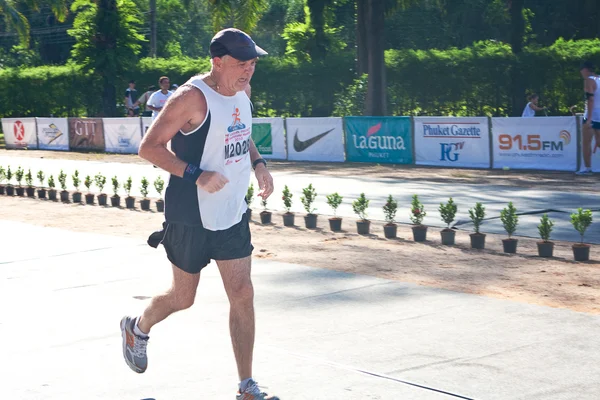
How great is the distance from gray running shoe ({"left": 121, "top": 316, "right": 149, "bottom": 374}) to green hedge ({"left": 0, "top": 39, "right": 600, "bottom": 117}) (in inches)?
1031

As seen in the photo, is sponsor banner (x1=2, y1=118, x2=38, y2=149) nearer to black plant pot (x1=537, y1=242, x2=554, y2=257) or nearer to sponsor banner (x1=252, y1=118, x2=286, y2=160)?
sponsor banner (x1=252, y1=118, x2=286, y2=160)

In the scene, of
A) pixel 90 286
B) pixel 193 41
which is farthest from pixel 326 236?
pixel 193 41

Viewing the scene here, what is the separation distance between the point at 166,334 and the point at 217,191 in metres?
2.01

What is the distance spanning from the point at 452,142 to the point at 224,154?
55.4 feet

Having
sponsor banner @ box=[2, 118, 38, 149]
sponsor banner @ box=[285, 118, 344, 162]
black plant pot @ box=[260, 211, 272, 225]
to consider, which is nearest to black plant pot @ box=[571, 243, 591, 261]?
black plant pot @ box=[260, 211, 272, 225]

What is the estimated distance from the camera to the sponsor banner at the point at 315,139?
24375 mm

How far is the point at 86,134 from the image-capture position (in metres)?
32.2

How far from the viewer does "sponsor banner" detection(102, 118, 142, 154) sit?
29.9 metres

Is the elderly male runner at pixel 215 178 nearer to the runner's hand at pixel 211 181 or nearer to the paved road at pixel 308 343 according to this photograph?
the runner's hand at pixel 211 181

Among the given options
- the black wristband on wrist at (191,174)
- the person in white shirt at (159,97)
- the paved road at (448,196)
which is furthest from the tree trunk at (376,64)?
the black wristband on wrist at (191,174)

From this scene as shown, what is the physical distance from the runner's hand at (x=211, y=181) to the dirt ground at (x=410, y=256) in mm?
3512

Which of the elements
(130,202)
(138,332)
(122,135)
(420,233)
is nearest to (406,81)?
(122,135)

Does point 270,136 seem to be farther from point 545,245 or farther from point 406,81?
point 545,245

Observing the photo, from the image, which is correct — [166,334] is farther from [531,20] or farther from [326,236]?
[531,20]
